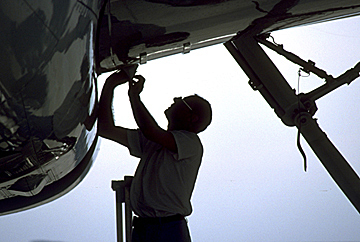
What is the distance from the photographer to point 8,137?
662 mm

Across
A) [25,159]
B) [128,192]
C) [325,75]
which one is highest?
[325,75]

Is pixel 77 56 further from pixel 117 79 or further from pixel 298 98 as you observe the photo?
pixel 298 98

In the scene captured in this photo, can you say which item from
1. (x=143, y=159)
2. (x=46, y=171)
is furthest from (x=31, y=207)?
(x=143, y=159)

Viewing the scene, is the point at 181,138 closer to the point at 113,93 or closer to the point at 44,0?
the point at 113,93

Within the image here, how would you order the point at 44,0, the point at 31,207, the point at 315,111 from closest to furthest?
the point at 44,0, the point at 31,207, the point at 315,111

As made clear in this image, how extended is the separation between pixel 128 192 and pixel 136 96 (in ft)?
0.90

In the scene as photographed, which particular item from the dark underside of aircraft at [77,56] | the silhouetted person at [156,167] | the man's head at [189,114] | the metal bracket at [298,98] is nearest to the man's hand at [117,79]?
the silhouetted person at [156,167]

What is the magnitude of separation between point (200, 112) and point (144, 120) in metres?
0.23

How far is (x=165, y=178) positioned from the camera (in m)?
1.30

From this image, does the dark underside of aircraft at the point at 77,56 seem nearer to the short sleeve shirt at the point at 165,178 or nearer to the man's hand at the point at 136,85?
the man's hand at the point at 136,85

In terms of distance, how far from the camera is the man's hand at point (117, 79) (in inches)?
46.9

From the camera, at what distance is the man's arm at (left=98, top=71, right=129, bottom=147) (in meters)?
1.22

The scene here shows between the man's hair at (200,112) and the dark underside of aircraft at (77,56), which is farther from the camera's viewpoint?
the man's hair at (200,112)

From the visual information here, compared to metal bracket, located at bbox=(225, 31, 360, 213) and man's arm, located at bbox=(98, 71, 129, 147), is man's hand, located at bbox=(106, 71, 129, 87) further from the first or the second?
metal bracket, located at bbox=(225, 31, 360, 213)
